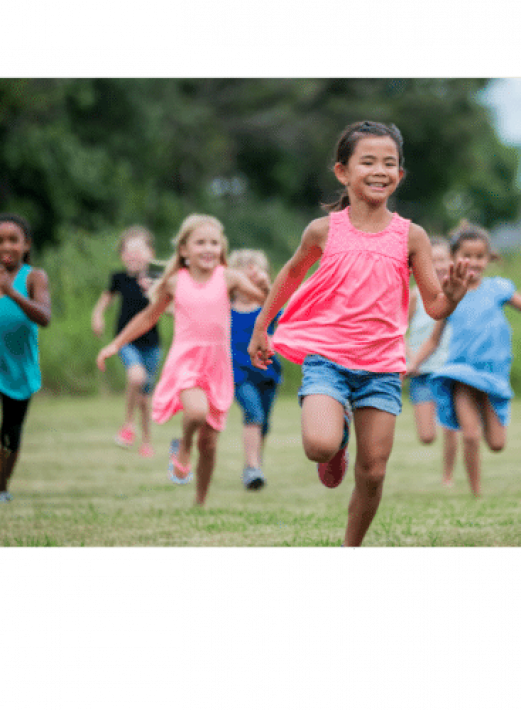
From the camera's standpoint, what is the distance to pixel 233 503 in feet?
23.6

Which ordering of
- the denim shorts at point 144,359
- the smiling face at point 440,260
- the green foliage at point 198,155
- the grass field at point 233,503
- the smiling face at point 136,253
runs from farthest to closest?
the green foliage at point 198,155, the smiling face at point 136,253, the denim shorts at point 144,359, the smiling face at point 440,260, the grass field at point 233,503

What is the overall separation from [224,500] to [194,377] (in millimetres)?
1084

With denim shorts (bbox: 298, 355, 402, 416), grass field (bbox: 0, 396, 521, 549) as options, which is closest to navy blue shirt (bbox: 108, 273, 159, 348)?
grass field (bbox: 0, 396, 521, 549)

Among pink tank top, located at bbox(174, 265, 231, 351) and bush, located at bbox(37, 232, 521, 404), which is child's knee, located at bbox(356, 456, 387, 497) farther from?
bush, located at bbox(37, 232, 521, 404)

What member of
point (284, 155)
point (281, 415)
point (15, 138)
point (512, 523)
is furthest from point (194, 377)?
point (284, 155)

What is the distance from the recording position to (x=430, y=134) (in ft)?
127

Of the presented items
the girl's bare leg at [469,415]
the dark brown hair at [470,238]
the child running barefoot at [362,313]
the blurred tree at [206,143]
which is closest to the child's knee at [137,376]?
the girl's bare leg at [469,415]

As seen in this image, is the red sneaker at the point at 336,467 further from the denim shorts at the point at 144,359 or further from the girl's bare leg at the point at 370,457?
the denim shorts at the point at 144,359

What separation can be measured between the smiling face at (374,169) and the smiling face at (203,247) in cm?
237

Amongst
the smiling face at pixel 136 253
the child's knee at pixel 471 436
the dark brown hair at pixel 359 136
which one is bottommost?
the child's knee at pixel 471 436

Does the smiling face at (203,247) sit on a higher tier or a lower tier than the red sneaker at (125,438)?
higher

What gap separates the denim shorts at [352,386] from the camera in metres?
4.50

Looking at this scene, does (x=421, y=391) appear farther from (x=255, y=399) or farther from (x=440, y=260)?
(x=255, y=399)

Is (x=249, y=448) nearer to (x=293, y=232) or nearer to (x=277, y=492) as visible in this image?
(x=277, y=492)
